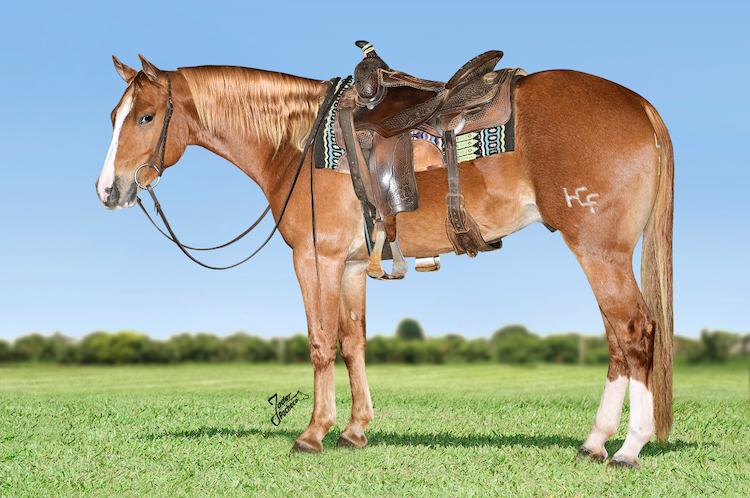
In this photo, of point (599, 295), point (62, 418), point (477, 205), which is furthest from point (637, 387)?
point (62, 418)

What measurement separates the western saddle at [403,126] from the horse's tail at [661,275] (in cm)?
114

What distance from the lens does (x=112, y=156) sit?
470cm

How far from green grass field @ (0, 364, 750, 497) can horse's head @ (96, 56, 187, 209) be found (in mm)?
2215

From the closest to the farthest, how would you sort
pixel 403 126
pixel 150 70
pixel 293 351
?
pixel 403 126
pixel 150 70
pixel 293 351

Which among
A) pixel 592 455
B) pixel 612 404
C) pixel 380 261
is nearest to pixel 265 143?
pixel 380 261

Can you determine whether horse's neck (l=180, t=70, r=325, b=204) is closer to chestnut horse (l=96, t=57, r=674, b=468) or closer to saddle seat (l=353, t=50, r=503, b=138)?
chestnut horse (l=96, t=57, r=674, b=468)

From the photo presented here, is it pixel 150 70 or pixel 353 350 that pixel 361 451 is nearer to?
pixel 353 350

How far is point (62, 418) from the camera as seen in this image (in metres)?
6.43

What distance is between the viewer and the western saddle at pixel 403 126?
4223 mm

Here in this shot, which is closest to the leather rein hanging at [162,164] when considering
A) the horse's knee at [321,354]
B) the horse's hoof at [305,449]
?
the horse's knee at [321,354]

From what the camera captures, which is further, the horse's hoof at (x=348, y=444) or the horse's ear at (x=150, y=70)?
the horse's hoof at (x=348, y=444)

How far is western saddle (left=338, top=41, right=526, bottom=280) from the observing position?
4223 mm

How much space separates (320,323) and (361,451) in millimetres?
1123

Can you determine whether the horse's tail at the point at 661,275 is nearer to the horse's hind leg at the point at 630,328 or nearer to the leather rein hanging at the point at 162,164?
the horse's hind leg at the point at 630,328
